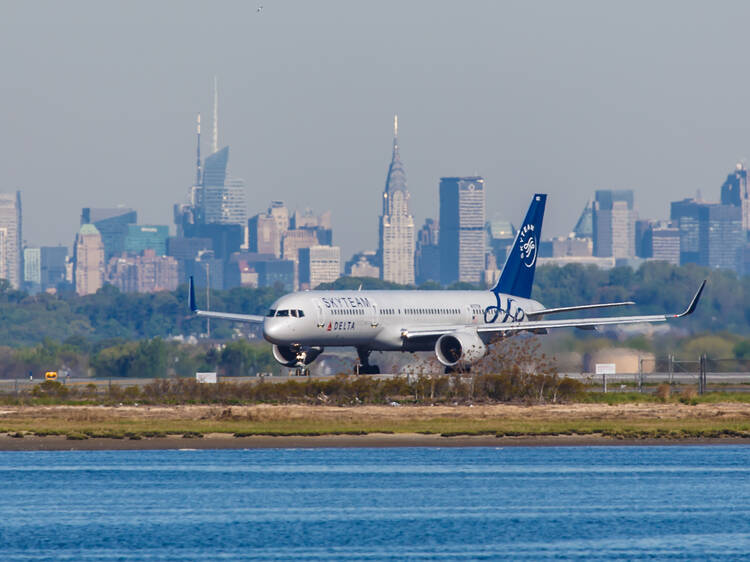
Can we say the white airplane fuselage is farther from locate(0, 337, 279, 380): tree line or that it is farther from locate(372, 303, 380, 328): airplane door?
locate(0, 337, 279, 380): tree line

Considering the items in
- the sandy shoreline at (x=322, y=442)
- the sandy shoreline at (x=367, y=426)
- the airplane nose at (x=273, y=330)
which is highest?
the airplane nose at (x=273, y=330)

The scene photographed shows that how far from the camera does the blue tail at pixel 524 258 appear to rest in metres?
99.1

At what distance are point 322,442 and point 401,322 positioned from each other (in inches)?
1119

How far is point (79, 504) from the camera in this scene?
4706cm

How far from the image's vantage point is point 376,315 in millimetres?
86875

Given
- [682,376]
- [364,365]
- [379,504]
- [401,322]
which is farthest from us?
[364,365]

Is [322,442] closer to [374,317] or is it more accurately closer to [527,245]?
[374,317]

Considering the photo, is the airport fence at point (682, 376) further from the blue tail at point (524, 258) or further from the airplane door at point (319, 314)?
the airplane door at point (319, 314)

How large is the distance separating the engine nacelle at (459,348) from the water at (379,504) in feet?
79.8

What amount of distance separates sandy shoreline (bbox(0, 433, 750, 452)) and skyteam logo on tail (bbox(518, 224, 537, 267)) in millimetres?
39121

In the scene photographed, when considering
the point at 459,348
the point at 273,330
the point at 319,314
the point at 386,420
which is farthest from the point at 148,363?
the point at 386,420

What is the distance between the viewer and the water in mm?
40250

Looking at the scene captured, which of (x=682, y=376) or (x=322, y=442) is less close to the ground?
(x=682, y=376)

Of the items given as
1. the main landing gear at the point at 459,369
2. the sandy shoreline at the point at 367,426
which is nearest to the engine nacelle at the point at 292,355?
the main landing gear at the point at 459,369
